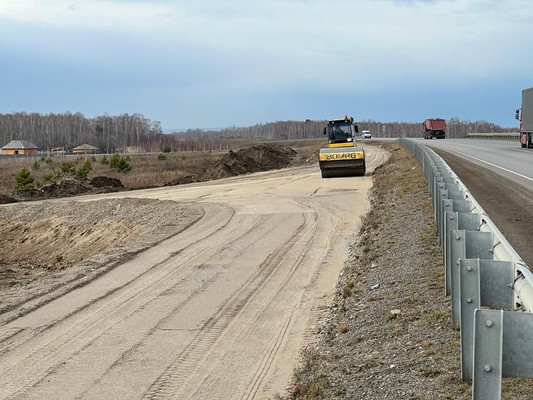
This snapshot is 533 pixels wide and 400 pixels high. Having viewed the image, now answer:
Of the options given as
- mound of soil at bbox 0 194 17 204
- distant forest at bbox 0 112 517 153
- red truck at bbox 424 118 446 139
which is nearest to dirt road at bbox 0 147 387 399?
mound of soil at bbox 0 194 17 204

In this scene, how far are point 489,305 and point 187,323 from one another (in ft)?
21.4

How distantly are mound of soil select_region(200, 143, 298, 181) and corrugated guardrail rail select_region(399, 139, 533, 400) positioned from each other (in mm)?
43668

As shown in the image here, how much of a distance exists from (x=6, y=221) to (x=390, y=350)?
2688cm

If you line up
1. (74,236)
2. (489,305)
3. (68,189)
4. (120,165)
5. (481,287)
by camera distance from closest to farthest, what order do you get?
(481,287), (489,305), (74,236), (68,189), (120,165)

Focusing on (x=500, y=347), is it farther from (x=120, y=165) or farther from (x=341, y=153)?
(x=120, y=165)

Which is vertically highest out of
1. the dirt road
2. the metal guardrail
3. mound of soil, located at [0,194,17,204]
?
the metal guardrail

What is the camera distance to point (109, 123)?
18362cm

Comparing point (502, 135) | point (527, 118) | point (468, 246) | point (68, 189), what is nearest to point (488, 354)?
point (468, 246)

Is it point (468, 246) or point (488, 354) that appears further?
point (468, 246)

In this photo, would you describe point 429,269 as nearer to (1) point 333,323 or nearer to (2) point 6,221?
(1) point 333,323

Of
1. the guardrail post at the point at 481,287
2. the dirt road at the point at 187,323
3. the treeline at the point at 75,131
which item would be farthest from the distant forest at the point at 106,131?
the guardrail post at the point at 481,287

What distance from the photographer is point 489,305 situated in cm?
551

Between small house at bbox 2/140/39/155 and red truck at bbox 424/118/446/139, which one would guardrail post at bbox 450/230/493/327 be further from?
small house at bbox 2/140/39/155

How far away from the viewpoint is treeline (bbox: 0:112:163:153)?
547 feet
